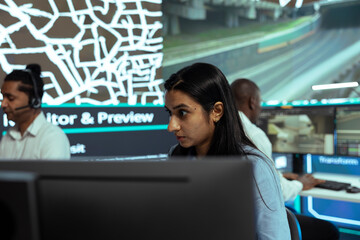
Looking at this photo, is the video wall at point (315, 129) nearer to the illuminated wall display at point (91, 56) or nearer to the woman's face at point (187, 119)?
the illuminated wall display at point (91, 56)

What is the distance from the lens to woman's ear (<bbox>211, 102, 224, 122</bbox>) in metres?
1.35

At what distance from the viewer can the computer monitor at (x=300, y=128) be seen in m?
3.01

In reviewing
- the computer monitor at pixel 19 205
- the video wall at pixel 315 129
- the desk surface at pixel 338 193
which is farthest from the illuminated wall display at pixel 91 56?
the computer monitor at pixel 19 205

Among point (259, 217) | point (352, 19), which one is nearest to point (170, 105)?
point (259, 217)

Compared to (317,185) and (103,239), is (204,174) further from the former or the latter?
(317,185)

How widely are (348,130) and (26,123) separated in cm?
231

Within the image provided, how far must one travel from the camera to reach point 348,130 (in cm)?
295

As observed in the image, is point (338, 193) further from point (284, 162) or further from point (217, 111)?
point (217, 111)

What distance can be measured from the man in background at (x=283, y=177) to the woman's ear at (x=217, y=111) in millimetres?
876

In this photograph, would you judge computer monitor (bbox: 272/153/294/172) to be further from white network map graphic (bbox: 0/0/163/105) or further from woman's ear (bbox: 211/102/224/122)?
woman's ear (bbox: 211/102/224/122)

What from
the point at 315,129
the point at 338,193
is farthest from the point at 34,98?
the point at 315,129

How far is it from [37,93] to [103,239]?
1786mm

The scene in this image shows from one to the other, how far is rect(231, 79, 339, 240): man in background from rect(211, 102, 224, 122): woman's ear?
88 centimetres

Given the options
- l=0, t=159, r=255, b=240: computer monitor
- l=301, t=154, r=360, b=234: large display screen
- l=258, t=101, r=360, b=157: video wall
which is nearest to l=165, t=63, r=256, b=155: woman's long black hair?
l=0, t=159, r=255, b=240: computer monitor
